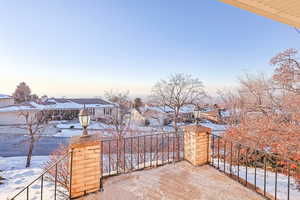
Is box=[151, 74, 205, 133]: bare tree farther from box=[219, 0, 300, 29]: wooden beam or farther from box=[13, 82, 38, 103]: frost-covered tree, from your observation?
box=[13, 82, 38, 103]: frost-covered tree

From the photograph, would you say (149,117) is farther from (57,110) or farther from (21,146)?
(21,146)

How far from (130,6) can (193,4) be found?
331cm

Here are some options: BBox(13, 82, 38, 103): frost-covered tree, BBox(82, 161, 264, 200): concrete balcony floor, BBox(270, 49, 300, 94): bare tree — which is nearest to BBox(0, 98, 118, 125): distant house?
BBox(13, 82, 38, 103): frost-covered tree

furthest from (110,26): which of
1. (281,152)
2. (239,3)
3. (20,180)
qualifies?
(281,152)

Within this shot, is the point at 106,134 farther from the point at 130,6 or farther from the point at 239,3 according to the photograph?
the point at 239,3

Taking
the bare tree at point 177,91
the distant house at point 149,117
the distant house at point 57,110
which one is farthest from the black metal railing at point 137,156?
the distant house at point 57,110

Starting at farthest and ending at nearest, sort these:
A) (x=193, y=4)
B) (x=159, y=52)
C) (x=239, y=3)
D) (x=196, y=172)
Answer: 1. (x=159, y=52)
2. (x=193, y=4)
3. (x=196, y=172)
4. (x=239, y=3)

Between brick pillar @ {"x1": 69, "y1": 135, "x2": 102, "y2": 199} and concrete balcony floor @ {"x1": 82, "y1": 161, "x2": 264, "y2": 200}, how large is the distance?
6.6 inches

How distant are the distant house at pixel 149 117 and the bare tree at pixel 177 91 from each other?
2.31m

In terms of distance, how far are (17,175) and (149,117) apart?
499 inches

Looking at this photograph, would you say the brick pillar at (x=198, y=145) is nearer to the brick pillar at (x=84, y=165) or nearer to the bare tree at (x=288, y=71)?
the brick pillar at (x=84, y=165)

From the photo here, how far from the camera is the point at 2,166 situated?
28.1ft

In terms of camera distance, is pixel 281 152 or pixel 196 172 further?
pixel 281 152

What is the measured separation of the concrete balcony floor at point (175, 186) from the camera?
7.45 ft
